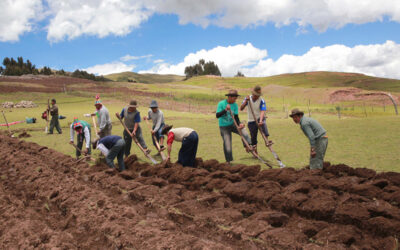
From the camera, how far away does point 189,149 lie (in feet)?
23.8

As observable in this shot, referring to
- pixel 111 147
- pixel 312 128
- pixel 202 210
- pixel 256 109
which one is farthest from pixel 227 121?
pixel 202 210

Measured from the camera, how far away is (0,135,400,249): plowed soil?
3639 millimetres

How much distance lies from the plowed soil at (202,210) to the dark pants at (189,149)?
0.41m

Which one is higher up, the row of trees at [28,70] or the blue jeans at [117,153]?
the row of trees at [28,70]

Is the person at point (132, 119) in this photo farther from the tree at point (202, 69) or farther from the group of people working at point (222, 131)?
the tree at point (202, 69)

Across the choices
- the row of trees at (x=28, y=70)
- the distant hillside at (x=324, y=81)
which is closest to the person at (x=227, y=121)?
the distant hillside at (x=324, y=81)

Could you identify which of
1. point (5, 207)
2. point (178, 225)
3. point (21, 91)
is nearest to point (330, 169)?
point (178, 225)

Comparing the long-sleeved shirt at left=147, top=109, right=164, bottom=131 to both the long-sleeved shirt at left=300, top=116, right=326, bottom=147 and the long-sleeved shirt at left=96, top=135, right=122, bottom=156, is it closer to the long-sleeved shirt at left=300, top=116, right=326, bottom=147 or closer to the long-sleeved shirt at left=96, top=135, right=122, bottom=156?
the long-sleeved shirt at left=96, top=135, right=122, bottom=156

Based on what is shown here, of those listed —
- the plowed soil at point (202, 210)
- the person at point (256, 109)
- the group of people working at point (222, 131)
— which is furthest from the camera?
the person at point (256, 109)

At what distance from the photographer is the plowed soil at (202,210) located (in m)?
3.64

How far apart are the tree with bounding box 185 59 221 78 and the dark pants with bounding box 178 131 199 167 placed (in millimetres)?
103984

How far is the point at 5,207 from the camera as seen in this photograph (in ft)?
17.5

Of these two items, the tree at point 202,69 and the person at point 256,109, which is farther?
the tree at point 202,69

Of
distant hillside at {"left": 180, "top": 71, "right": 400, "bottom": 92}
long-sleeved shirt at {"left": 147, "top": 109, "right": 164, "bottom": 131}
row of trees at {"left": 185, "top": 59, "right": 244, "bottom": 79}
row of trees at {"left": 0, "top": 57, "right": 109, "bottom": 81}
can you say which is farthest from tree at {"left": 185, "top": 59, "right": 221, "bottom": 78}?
long-sleeved shirt at {"left": 147, "top": 109, "right": 164, "bottom": 131}
